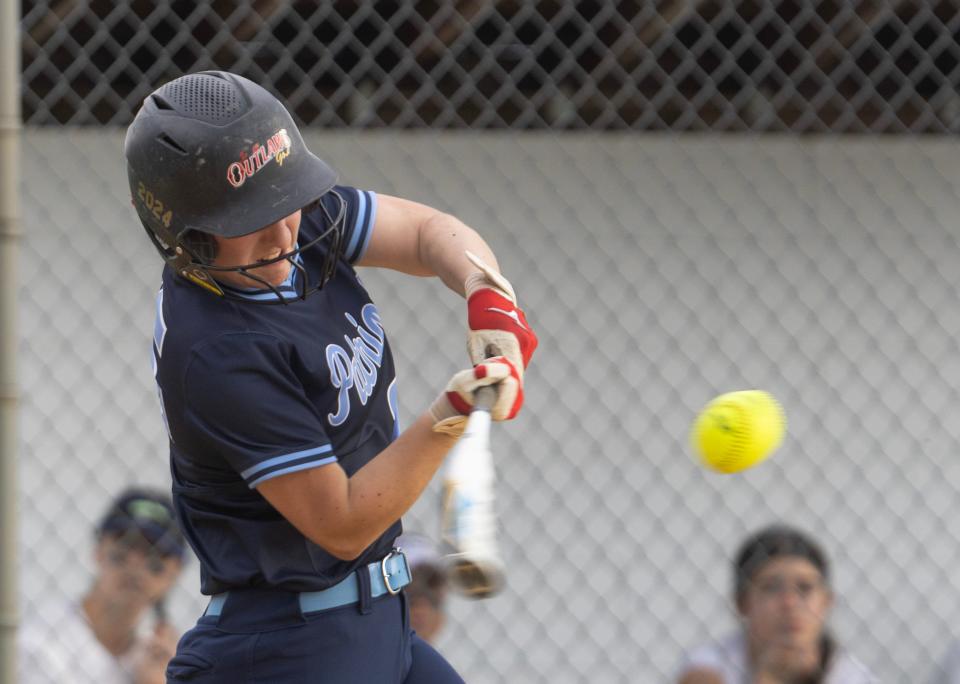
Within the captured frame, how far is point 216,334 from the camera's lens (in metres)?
1.98

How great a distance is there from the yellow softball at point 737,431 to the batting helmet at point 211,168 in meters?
1.07

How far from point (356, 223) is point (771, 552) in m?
2.10

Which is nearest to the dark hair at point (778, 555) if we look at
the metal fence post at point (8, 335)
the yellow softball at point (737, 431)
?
the yellow softball at point (737, 431)

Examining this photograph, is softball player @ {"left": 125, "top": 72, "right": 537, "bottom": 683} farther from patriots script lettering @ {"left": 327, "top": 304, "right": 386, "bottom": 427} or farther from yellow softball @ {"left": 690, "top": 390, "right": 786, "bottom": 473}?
yellow softball @ {"left": 690, "top": 390, "right": 786, "bottom": 473}

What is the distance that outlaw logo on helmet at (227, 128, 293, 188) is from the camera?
1.96 metres

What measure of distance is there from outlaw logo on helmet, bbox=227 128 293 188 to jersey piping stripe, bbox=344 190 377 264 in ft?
0.97

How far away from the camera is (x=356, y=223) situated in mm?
2316

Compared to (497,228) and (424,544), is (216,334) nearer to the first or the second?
(424,544)

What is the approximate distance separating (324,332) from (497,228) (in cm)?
235

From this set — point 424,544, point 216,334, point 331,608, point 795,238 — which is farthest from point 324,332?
point 795,238

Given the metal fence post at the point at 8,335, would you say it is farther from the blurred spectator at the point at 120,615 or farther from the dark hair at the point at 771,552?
the dark hair at the point at 771,552

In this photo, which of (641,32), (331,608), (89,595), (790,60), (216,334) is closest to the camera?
(216,334)

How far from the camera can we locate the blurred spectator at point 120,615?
12.2ft

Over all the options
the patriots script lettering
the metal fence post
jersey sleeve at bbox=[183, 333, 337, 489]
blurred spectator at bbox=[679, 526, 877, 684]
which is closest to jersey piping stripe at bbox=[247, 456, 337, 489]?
jersey sleeve at bbox=[183, 333, 337, 489]
